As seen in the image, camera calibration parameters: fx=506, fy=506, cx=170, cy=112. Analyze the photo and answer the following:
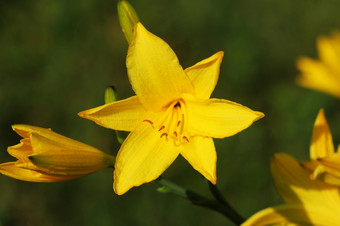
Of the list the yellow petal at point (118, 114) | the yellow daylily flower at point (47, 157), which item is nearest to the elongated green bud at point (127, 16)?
the yellow petal at point (118, 114)

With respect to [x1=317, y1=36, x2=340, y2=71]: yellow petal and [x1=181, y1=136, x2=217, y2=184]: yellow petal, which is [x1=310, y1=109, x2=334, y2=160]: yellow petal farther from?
[x1=317, y1=36, x2=340, y2=71]: yellow petal

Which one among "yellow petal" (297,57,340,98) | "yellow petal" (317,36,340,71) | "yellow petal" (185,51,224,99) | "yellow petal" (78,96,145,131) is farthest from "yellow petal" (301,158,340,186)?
"yellow petal" (317,36,340,71)

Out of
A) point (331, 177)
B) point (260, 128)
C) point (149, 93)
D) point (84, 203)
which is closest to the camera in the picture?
point (331, 177)

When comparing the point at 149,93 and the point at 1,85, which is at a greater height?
the point at 149,93

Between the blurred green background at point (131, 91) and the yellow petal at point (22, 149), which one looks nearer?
the yellow petal at point (22, 149)

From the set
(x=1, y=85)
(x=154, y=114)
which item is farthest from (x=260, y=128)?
(x=154, y=114)

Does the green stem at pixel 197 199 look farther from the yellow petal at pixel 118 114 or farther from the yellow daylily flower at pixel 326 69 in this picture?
the yellow daylily flower at pixel 326 69

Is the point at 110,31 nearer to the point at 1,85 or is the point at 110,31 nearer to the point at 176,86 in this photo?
the point at 1,85

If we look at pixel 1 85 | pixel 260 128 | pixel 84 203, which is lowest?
pixel 84 203
